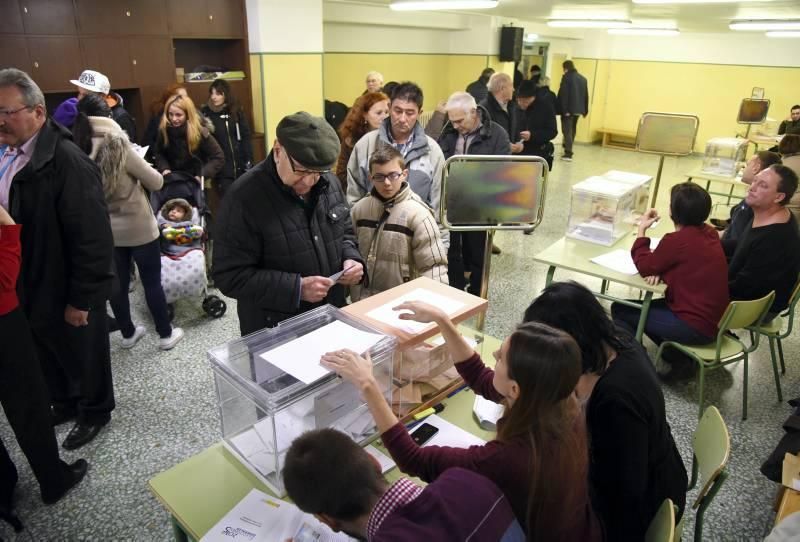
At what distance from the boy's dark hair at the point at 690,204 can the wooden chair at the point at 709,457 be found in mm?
1360

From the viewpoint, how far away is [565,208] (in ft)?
21.6

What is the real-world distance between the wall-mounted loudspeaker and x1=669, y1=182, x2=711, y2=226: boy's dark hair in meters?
7.24

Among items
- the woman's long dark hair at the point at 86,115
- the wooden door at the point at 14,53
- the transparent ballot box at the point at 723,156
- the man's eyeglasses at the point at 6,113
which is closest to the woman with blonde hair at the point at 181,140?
the woman's long dark hair at the point at 86,115

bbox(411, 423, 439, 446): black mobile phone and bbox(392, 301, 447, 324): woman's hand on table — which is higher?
bbox(392, 301, 447, 324): woman's hand on table

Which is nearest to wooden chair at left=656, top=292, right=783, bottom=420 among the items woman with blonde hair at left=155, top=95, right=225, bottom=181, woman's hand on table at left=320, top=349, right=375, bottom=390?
woman's hand on table at left=320, top=349, right=375, bottom=390

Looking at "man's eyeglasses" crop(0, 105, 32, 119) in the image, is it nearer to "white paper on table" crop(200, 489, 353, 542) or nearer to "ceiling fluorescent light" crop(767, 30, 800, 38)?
"white paper on table" crop(200, 489, 353, 542)

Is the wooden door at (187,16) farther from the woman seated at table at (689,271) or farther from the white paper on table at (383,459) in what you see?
the white paper on table at (383,459)

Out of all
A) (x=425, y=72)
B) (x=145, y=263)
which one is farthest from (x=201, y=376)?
(x=425, y=72)

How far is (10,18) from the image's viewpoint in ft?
13.8

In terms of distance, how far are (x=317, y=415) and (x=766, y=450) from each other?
2445 millimetres

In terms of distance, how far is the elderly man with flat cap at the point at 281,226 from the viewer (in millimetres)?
1761

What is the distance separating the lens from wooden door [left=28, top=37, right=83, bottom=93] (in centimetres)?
441

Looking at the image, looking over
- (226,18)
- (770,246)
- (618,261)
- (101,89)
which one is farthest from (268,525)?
(226,18)

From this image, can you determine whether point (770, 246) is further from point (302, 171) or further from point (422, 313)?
point (302, 171)
